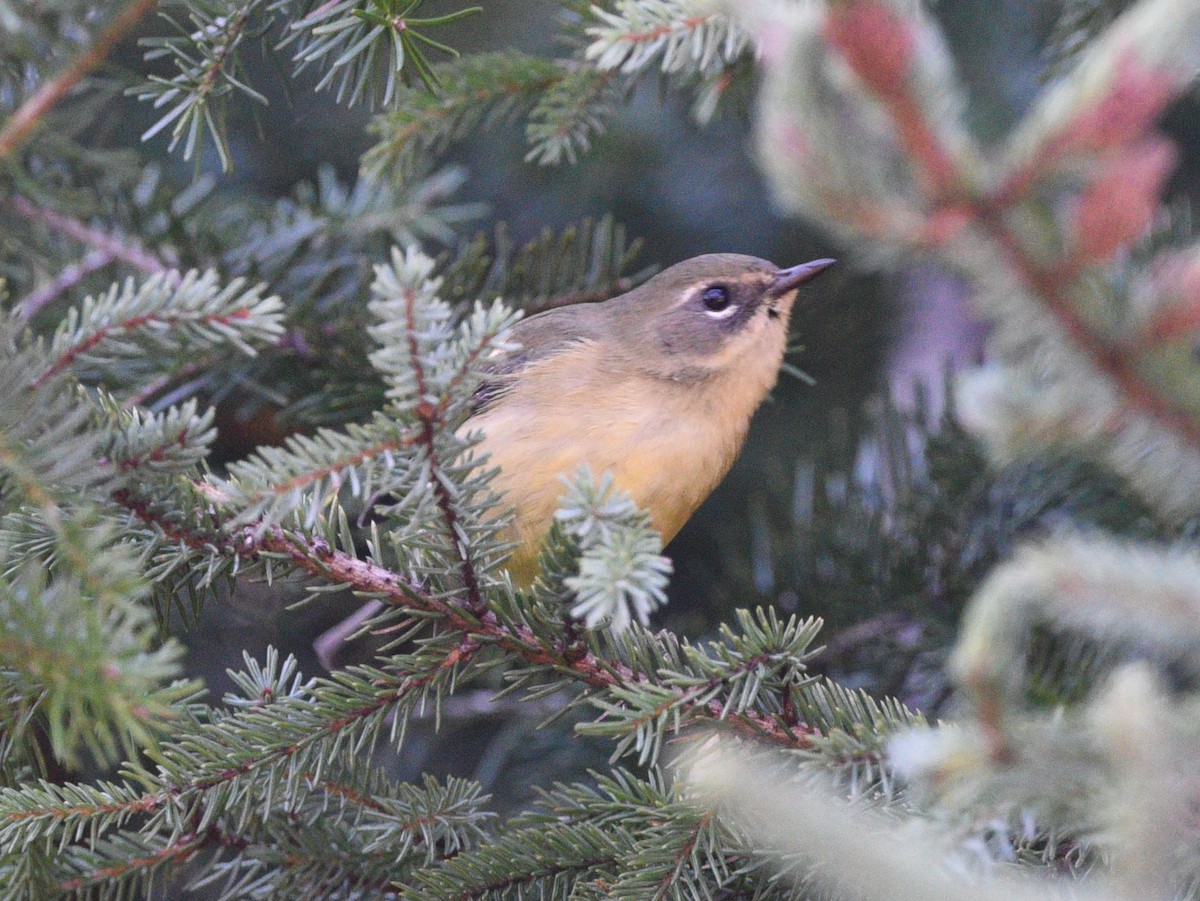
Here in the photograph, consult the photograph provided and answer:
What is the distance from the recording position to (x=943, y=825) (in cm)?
118

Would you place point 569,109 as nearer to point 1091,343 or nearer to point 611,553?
point 611,553

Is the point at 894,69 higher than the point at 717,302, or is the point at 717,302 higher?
the point at 894,69

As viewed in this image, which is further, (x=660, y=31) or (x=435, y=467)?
(x=660, y=31)

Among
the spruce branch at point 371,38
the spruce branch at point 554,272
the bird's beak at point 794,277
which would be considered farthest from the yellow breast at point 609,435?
the spruce branch at point 371,38

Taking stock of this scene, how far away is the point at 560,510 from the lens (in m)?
1.66

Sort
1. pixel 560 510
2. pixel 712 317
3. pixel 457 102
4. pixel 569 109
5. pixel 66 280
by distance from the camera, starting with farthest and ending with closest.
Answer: pixel 712 317
pixel 66 280
pixel 457 102
pixel 569 109
pixel 560 510

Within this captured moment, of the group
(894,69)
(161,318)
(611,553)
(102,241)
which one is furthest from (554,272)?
(894,69)

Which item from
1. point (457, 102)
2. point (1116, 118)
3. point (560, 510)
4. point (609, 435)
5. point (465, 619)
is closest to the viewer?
point (1116, 118)

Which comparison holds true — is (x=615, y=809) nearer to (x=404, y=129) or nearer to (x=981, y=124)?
(x=404, y=129)

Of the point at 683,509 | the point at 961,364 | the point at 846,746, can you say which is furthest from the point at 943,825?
the point at 961,364

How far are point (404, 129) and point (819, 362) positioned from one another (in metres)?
1.68

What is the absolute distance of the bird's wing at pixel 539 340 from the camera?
3.26m

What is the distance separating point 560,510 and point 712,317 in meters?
1.80

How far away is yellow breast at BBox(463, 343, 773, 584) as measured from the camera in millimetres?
2779
